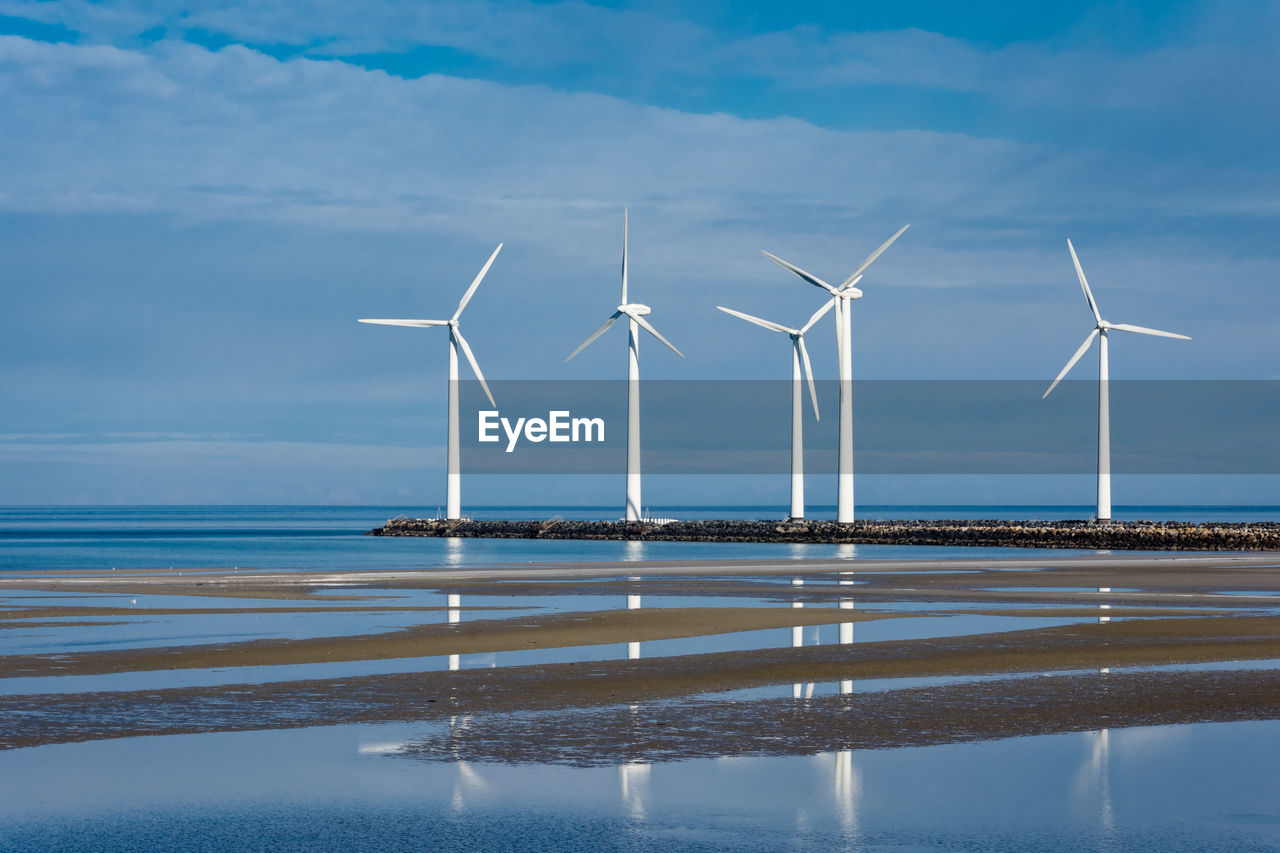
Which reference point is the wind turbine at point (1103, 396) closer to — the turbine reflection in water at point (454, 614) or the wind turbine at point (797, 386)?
the wind turbine at point (797, 386)

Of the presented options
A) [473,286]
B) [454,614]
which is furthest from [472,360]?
[454,614]

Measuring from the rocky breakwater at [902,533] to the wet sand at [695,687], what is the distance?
2281 inches

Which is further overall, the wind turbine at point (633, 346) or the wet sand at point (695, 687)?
the wind turbine at point (633, 346)

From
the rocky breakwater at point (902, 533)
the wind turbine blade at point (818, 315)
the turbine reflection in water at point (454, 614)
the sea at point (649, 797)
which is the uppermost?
the wind turbine blade at point (818, 315)

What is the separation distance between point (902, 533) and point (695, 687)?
91.1 m

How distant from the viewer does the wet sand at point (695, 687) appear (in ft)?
50.3

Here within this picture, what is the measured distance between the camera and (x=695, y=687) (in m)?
19.4

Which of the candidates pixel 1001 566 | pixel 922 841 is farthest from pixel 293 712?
pixel 1001 566

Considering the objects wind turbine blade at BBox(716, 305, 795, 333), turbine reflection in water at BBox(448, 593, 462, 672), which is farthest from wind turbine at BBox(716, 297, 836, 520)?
turbine reflection in water at BBox(448, 593, 462, 672)

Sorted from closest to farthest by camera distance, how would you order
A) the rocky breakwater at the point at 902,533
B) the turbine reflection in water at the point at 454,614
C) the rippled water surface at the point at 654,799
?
1. the rippled water surface at the point at 654,799
2. the turbine reflection in water at the point at 454,614
3. the rocky breakwater at the point at 902,533

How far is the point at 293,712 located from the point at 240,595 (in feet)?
87.9

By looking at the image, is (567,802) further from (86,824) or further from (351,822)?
(86,824)

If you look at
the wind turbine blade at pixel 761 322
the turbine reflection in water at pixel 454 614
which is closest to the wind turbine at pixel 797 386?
the wind turbine blade at pixel 761 322

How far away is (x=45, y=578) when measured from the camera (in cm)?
5484
